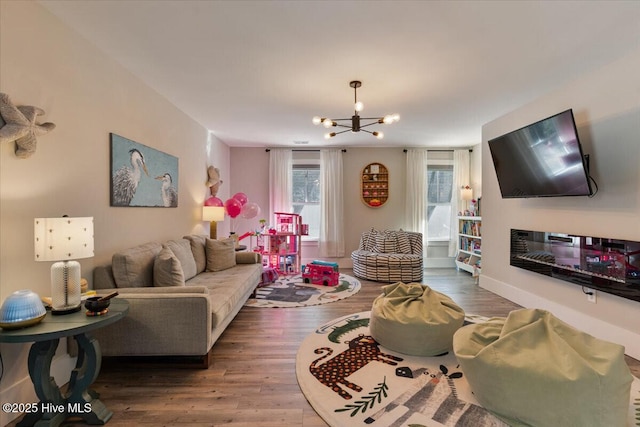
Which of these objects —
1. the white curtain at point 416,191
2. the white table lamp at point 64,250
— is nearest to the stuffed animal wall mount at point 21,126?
the white table lamp at point 64,250

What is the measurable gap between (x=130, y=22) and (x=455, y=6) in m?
2.31

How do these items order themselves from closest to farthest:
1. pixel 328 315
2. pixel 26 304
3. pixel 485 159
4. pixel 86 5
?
pixel 26 304 < pixel 86 5 < pixel 328 315 < pixel 485 159

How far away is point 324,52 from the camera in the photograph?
2.54 m

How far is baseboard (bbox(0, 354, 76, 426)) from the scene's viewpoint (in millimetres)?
1689

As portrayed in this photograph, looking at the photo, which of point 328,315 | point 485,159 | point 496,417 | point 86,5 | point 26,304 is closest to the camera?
point 26,304

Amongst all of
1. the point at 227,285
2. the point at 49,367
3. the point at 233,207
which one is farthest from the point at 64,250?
the point at 233,207

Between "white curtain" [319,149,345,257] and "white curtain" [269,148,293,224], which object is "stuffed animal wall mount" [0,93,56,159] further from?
"white curtain" [319,149,345,257]

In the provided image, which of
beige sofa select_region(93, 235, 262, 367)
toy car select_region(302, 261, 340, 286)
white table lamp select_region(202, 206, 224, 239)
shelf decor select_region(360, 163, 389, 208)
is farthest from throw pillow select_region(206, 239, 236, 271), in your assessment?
shelf decor select_region(360, 163, 389, 208)

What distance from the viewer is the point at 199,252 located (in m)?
3.82

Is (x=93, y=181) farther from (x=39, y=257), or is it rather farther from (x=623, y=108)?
(x=623, y=108)

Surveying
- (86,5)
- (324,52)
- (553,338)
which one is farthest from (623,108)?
(86,5)

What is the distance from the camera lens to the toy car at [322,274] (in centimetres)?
481

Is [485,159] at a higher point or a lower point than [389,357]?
higher

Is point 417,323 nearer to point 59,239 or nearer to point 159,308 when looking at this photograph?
point 159,308
